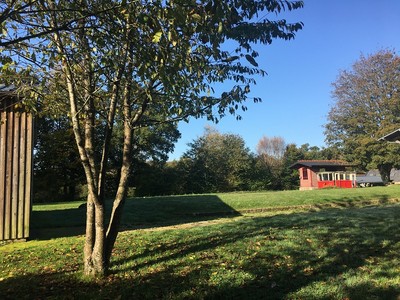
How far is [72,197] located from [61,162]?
10.1 feet

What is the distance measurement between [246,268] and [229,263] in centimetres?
36

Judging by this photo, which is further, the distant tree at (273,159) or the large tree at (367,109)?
the distant tree at (273,159)

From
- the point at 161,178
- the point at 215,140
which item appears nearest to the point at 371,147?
the point at 215,140

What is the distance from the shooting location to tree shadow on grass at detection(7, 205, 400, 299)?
4.52 metres

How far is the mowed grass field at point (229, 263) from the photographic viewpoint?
4.58m

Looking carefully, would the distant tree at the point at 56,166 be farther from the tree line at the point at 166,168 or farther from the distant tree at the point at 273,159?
the distant tree at the point at 273,159

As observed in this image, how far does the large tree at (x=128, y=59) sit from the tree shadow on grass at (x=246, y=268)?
0.71 m

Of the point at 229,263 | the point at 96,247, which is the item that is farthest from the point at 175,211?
the point at 96,247

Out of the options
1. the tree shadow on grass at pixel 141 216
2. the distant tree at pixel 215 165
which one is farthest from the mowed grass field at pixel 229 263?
the distant tree at pixel 215 165

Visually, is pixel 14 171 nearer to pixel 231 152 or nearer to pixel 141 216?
pixel 141 216

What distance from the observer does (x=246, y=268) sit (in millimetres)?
5426

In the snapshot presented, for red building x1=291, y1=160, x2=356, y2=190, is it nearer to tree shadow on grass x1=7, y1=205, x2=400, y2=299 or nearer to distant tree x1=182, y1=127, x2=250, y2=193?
distant tree x1=182, y1=127, x2=250, y2=193

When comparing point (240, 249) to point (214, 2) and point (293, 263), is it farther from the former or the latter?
point (214, 2)

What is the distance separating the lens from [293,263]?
5.66 metres
